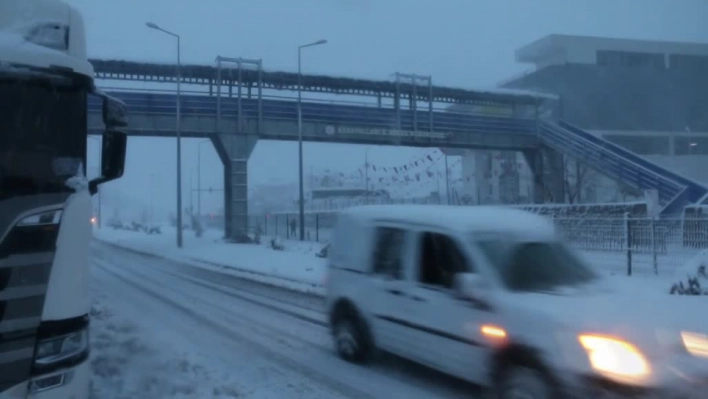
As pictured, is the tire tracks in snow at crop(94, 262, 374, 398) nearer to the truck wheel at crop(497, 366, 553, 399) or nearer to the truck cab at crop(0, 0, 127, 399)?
the truck wheel at crop(497, 366, 553, 399)

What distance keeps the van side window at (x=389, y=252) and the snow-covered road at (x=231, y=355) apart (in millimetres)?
1234

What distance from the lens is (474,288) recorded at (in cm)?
707

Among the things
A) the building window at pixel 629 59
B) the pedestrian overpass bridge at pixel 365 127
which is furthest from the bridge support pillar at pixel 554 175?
the building window at pixel 629 59

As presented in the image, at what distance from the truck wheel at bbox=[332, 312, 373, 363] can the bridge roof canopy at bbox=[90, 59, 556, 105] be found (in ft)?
96.0

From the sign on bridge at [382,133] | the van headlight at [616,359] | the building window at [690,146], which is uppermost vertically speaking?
the building window at [690,146]

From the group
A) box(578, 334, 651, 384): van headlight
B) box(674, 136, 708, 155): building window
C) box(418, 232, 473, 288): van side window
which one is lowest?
box(578, 334, 651, 384): van headlight

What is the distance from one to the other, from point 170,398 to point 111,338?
361 centimetres

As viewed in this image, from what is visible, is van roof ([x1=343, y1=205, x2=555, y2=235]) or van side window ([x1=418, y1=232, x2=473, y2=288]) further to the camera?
van roof ([x1=343, y1=205, x2=555, y2=235])

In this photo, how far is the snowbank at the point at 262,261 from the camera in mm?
20969

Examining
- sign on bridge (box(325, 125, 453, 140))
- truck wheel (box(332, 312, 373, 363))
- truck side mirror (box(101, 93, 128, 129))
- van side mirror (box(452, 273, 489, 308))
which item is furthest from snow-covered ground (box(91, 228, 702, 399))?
sign on bridge (box(325, 125, 453, 140))

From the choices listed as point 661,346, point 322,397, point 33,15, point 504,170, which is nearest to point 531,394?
point 661,346

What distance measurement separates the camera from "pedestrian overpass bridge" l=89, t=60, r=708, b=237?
37.1 m

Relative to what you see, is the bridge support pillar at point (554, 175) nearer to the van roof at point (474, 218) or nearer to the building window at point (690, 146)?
the building window at point (690, 146)

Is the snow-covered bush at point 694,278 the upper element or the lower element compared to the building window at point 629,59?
lower
